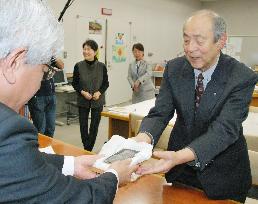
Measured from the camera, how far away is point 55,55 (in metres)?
0.85

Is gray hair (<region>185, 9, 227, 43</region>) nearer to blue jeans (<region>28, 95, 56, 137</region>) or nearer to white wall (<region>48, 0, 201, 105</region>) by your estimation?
blue jeans (<region>28, 95, 56, 137</region>)

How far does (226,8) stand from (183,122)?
1095 cm

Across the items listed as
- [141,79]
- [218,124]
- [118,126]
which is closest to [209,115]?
[218,124]

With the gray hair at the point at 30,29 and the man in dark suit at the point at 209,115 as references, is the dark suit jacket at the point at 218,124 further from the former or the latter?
the gray hair at the point at 30,29

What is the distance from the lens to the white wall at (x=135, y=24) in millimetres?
6895

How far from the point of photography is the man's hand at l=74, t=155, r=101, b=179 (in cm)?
145

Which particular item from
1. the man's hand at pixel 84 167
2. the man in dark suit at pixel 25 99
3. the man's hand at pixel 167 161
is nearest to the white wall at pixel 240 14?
the man's hand at pixel 167 161

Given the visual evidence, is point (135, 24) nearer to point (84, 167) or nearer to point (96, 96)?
point (96, 96)

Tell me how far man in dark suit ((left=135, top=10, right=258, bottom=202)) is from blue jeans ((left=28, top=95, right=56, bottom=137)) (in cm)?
295

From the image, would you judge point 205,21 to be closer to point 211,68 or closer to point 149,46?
point 211,68

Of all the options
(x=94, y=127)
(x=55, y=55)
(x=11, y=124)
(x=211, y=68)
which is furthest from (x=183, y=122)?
(x=94, y=127)

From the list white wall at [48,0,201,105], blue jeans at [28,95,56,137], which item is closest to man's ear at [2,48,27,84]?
blue jeans at [28,95,56,137]

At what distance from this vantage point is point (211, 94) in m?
1.56

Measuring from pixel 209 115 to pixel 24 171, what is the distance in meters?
1.05
